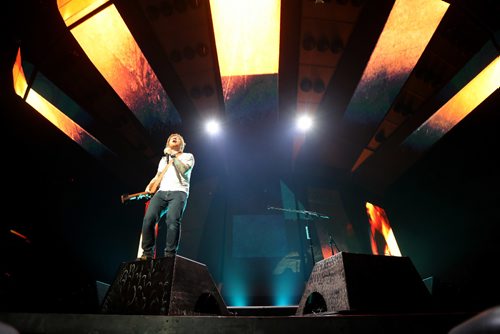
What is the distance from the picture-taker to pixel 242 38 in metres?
5.05

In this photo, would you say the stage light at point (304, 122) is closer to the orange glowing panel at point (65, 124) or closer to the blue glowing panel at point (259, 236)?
the blue glowing panel at point (259, 236)

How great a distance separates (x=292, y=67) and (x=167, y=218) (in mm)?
4588

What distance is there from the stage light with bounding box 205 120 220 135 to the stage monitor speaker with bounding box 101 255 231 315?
5.55 m

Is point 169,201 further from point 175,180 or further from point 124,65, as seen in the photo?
point 124,65

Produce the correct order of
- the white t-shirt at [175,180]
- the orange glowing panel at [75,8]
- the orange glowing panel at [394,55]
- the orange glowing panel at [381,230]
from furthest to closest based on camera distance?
the orange glowing panel at [381,230], the orange glowing panel at [394,55], the orange glowing panel at [75,8], the white t-shirt at [175,180]

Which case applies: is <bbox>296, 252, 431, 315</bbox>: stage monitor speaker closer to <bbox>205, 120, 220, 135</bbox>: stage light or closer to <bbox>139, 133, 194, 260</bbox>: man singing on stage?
<bbox>139, 133, 194, 260</bbox>: man singing on stage

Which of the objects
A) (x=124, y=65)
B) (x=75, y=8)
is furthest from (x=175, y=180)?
(x=124, y=65)

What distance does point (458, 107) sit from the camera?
206 inches

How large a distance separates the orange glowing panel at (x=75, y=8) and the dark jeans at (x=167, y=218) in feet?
12.6

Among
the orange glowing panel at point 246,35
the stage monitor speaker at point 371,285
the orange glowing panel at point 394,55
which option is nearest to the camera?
the stage monitor speaker at point 371,285

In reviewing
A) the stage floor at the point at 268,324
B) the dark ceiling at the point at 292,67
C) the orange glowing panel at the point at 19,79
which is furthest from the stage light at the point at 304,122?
the orange glowing panel at the point at 19,79

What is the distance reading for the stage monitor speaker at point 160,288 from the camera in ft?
6.10

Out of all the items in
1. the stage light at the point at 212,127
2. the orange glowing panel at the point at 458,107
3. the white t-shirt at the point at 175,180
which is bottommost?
the white t-shirt at the point at 175,180

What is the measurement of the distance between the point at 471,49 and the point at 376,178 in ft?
14.3
